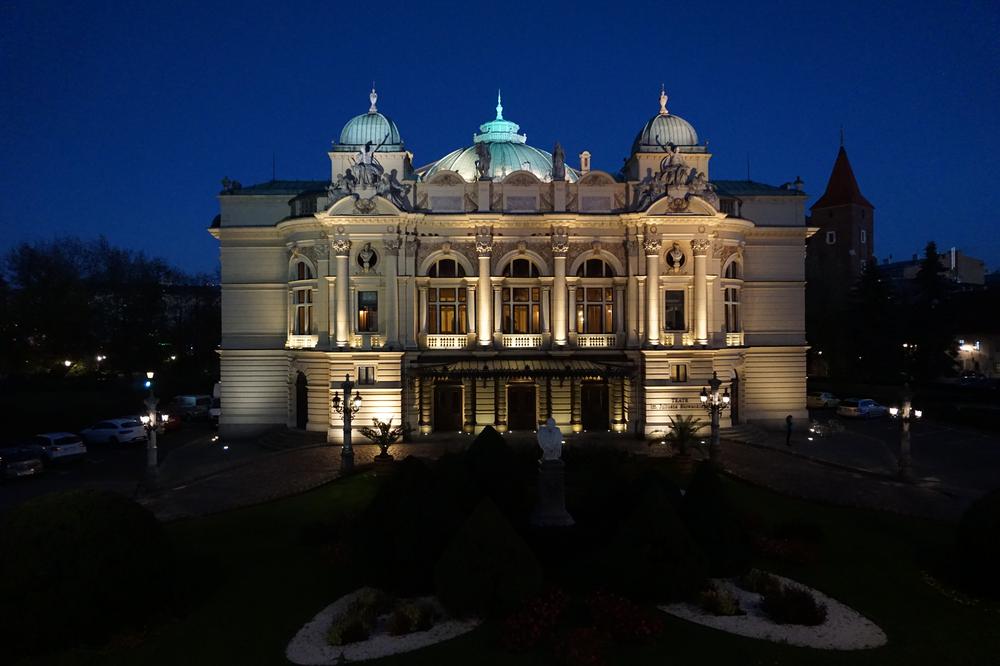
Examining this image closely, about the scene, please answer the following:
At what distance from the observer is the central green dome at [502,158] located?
42500 mm

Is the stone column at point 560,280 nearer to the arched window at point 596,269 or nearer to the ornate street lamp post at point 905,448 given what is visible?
the arched window at point 596,269

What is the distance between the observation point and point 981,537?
1517 centimetres

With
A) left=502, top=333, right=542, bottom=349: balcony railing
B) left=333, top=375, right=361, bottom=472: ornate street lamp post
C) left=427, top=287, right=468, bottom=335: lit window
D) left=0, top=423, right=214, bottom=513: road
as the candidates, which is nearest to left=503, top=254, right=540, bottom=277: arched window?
left=427, top=287, right=468, bottom=335: lit window

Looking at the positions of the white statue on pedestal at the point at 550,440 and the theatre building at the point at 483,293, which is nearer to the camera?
the white statue on pedestal at the point at 550,440

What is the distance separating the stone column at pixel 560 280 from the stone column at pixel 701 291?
7.23m

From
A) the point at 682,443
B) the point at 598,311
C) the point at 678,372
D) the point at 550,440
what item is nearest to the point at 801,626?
the point at 550,440

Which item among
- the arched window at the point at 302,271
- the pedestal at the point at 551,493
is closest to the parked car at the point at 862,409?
the pedestal at the point at 551,493

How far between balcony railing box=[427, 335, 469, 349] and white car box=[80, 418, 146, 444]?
17521 mm

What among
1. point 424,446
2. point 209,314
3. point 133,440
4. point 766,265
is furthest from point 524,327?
point 209,314

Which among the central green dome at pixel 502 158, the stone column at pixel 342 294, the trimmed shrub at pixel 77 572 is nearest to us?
the trimmed shrub at pixel 77 572

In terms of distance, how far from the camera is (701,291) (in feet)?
119

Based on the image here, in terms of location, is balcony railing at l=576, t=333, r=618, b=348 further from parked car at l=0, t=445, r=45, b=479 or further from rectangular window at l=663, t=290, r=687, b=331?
parked car at l=0, t=445, r=45, b=479

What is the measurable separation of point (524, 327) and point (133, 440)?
2381cm

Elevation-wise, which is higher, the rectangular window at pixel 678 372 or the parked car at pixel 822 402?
the rectangular window at pixel 678 372
